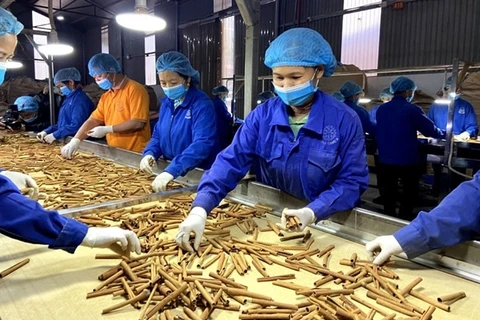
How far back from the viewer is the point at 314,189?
6.15 ft

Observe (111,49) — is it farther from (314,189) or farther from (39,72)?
(314,189)

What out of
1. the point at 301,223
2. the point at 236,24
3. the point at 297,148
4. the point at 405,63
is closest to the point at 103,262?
the point at 301,223

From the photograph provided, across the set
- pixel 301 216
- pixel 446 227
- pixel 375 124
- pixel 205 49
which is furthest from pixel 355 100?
pixel 205 49

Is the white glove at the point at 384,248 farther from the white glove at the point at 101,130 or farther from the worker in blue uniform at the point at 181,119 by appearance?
A: the white glove at the point at 101,130

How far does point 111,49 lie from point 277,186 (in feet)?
55.6

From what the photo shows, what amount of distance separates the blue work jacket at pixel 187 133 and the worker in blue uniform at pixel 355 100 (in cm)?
379

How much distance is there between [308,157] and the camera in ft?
6.04

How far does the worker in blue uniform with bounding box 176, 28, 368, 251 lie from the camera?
1.79 m

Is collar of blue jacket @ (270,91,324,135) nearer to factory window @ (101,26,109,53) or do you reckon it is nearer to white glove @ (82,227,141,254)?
white glove @ (82,227,141,254)

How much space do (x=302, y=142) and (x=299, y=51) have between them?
1.44 feet

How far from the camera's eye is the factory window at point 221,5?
11484mm

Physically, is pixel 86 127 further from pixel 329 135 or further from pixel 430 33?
pixel 430 33

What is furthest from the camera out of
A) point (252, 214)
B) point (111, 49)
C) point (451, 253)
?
point (111, 49)

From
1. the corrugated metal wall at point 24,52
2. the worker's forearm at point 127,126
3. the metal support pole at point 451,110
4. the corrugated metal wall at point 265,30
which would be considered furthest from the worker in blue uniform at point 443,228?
the corrugated metal wall at point 24,52
